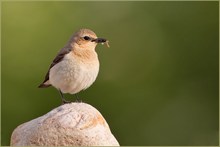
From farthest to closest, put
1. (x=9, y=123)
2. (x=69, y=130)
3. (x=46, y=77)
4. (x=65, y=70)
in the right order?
(x=9, y=123)
(x=46, y=77)
(x=65, y=70)
(x=69, y=130)

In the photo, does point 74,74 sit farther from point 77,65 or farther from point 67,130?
point 67,130

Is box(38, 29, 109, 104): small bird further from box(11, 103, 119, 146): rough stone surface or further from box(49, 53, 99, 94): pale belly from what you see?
box(11, 103, 119, 146): rough stone surface

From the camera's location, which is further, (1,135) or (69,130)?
(1,135)

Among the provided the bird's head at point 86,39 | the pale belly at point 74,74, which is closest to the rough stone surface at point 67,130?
the pale belly at point 74,74

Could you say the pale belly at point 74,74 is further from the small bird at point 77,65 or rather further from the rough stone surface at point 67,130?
the rough stone surface at point 67,130

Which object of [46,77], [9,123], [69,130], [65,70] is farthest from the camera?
[9,123]

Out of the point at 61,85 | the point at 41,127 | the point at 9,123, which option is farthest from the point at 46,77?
Result: the point at 41,127

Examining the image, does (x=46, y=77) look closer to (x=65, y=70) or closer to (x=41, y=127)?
(x=65, y=70)
